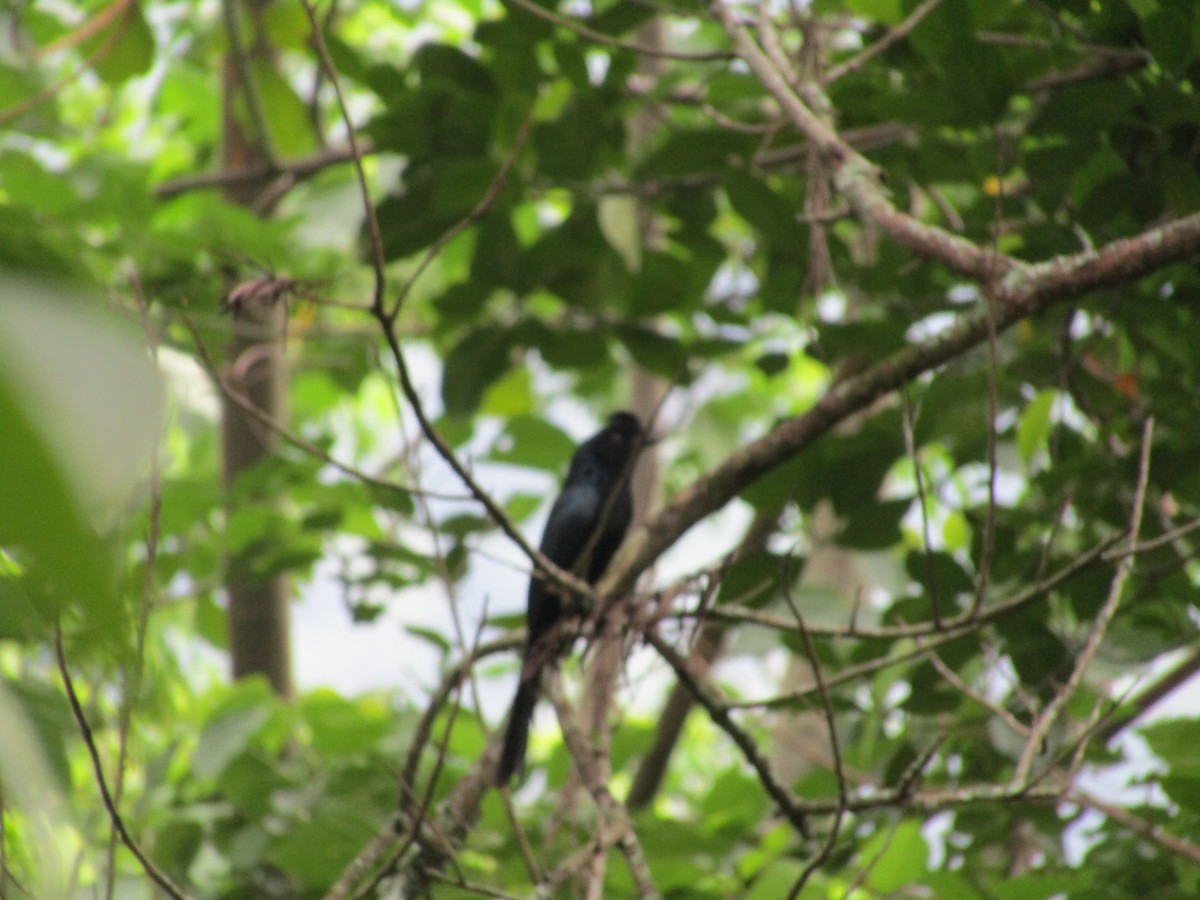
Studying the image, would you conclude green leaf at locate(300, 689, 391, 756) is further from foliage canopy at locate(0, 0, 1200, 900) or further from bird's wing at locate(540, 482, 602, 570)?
bird's wing at locate(540, 482, 602, 570)

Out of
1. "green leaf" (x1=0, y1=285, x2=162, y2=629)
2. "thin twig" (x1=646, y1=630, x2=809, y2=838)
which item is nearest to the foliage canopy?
"thin twig" (x1=646, y1=630, x2=809, y2=838)

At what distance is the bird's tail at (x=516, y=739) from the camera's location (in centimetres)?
346

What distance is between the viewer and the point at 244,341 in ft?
16.5

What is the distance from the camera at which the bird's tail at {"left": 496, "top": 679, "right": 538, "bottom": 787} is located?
3465 millimetres

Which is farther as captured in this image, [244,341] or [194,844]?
[244,341]

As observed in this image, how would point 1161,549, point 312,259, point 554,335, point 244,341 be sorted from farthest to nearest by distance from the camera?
point 244,341 → point 312,259 → point 554,335 → point 1161,549

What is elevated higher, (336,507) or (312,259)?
(312,259)

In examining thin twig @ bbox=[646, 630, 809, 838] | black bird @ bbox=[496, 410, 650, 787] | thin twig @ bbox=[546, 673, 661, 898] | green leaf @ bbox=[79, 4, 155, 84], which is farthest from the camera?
black bird @ bbox=[496, 410, 650, 787]

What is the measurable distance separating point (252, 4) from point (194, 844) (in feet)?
9.22

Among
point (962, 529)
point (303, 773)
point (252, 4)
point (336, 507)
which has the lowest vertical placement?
point (303, 773)

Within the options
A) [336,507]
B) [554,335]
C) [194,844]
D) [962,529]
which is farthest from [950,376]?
[194,844]

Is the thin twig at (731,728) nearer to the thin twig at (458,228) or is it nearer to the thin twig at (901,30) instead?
the thin twig at (458,228)

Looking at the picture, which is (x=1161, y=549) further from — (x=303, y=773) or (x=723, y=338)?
(x=303, y=773)

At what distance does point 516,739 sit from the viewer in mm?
3484
